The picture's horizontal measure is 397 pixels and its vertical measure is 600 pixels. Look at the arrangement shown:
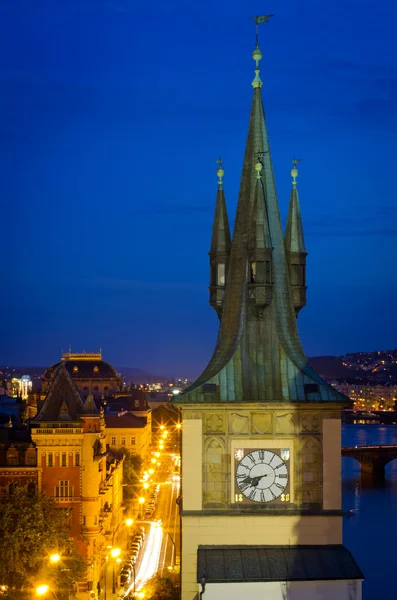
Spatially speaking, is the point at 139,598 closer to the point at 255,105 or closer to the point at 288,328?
the point at 288,328

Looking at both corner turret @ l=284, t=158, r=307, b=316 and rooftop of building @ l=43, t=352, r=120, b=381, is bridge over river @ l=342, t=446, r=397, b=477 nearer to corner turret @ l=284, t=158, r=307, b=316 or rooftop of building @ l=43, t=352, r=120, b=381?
rooftop of building @ l=43, t=352, r=120, b=381

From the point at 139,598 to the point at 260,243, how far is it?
20544mm

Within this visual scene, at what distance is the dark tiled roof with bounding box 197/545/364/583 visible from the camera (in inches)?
787

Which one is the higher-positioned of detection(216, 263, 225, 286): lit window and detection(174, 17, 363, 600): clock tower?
detection(216, 263, 225, 286): lit window

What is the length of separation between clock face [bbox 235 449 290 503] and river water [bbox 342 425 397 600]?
34785 millimetres

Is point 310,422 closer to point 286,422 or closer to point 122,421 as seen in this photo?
point 286,422

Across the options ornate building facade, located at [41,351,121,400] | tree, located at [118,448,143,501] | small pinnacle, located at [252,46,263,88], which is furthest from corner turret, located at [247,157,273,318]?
ornate building facade, located at [41,351,121,400]

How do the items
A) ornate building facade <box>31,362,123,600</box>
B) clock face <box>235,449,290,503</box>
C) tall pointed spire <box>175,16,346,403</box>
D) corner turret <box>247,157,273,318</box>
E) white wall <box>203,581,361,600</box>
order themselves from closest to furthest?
1. white wall <box>203,581,361,600</box>
2. clock face <box>235,449,290,503</box>
3. tall pointed spire <box>175,16,346,403</box>
4. corner turret <box>247,157,273,318</box>
5. ornate building facade <box>31,362,123,600</box>

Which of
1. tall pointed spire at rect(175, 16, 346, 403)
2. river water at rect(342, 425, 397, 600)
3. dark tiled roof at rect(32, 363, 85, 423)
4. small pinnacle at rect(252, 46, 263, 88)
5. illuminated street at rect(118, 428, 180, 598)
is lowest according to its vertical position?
river water at rect(342, 425, 397, 600)

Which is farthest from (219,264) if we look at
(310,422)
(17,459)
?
(17,459)

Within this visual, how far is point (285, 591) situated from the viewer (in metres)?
20.0

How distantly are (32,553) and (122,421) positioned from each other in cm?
5997

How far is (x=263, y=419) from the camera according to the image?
69.9 feet

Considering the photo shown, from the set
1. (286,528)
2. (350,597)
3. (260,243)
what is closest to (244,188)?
(260,243)
